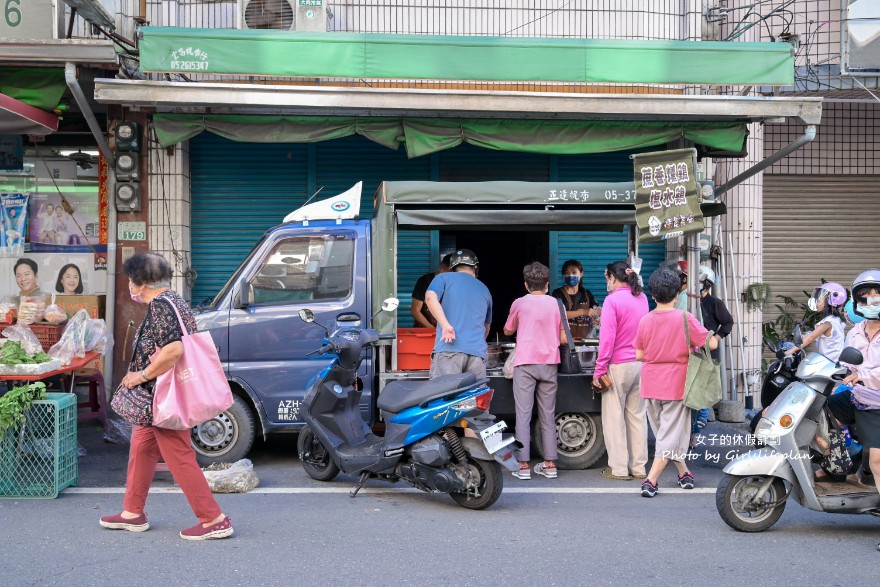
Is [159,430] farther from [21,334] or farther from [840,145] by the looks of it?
[840,145]

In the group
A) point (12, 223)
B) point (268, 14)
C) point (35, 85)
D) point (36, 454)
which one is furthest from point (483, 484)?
point (12, 223)

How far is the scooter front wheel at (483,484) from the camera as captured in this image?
6184 mm

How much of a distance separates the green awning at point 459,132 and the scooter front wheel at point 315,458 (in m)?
3.81

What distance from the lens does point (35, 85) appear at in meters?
9.45

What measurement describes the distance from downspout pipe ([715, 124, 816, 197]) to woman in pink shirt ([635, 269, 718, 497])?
12.8 feet

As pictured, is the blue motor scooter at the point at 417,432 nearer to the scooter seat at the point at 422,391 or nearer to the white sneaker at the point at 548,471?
the scooter seat at the point at 422,391

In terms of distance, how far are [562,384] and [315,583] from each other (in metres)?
3.47

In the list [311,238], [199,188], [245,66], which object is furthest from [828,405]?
[199,188]

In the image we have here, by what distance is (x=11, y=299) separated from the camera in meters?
10.5

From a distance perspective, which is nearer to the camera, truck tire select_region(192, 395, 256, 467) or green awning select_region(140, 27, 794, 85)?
truck tire select_region(192, 395, 256, 467)

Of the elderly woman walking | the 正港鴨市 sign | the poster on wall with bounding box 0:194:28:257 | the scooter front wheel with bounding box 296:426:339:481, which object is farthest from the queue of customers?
the poster on wall with bounding box 0:194:28:257

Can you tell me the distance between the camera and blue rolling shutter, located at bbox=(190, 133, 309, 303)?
1080 cm

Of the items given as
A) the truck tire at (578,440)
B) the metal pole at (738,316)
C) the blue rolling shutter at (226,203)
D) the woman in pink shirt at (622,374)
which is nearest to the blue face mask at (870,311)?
the woman in pink shirt at (622,374)

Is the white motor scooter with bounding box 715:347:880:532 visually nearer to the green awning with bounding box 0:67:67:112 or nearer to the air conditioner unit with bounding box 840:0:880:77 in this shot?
the air conditioner unit with bounding box 840:0:880:77
